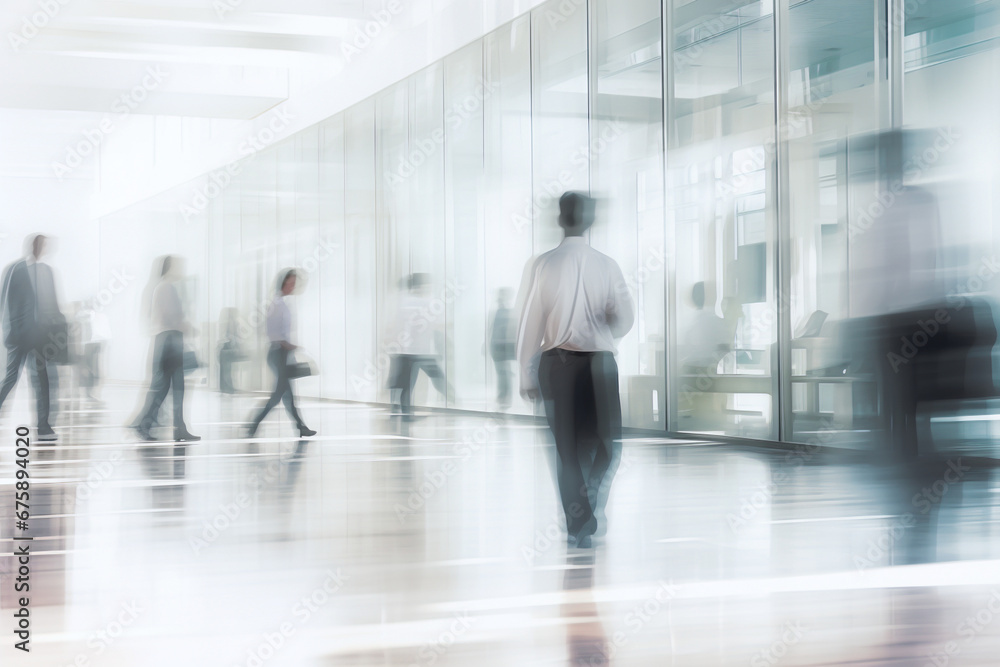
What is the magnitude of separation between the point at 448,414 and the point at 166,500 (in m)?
9.33

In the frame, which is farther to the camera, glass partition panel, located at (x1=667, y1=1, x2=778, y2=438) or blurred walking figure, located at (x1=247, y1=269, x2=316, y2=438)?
blurred walking figure, located at (x1=247, y1=269, x2=316, y2=438)

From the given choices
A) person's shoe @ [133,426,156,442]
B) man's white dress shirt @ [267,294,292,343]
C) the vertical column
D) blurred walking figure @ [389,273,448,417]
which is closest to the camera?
the vertical column

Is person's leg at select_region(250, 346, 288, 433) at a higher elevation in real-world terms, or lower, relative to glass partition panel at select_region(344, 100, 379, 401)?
lower

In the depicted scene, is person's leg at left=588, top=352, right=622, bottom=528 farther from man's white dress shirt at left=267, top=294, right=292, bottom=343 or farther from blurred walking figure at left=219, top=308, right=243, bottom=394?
blurred walking figure at left=219, top=308, right=243, bottom=394

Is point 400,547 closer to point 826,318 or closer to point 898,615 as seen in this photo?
point 898,615

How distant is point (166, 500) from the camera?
6246mm

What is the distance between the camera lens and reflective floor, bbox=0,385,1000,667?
10.4 ft

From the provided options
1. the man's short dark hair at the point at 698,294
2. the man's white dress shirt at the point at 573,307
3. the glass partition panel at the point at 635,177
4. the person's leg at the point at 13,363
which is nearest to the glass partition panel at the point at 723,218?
the man's short dark hair at the point at 698,294

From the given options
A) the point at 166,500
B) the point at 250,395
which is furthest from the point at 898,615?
the point at 250,395

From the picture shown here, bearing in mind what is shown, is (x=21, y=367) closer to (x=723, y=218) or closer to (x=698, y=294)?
(x=698, y=294)

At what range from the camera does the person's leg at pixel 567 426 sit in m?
4.76

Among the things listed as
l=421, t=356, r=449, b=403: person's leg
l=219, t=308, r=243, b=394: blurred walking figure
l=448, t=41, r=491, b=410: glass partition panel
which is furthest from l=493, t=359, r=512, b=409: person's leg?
l=219, t=308, r=243, b=394: blurred walking figure

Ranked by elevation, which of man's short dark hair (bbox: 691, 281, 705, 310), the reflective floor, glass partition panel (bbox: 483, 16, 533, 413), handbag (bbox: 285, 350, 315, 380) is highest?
glass partition panel (bbox: 483, 16, 533, 413)

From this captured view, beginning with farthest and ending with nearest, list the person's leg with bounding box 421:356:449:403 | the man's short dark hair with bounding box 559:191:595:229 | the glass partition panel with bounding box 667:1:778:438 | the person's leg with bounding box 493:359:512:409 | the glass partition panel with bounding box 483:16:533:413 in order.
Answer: the person's leg with bounding box 421:356:449:403, the person's leg with bounding box 493:359:512:409, the glass partition panel with bounding box 483:16:533:413, the glass partition panel with bounding box 667:1:778:438, the man's short dark hair with bounding box 559:191:595:229
